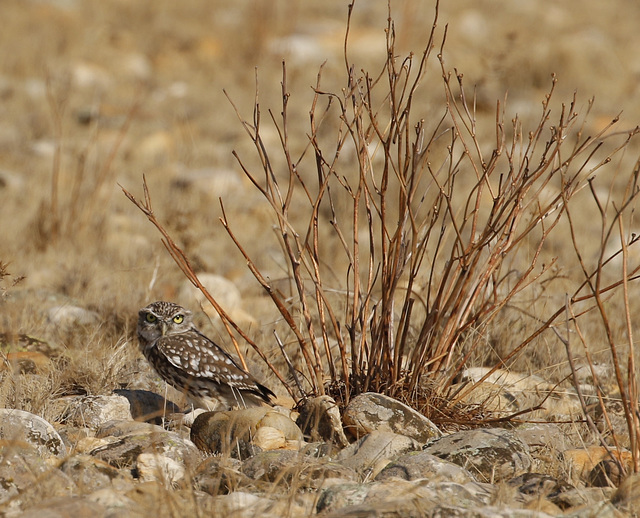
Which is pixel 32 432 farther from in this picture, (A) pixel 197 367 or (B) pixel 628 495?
(B) pixel 628 495

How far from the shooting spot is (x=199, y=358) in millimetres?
4238

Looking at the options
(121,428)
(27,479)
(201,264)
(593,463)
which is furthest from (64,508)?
(201,264)

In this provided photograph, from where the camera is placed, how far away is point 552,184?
9789 mm

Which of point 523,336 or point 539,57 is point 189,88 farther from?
point 523,336

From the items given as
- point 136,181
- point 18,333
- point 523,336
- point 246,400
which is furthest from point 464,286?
point 136,181

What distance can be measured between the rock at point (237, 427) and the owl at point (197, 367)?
1.46 feet

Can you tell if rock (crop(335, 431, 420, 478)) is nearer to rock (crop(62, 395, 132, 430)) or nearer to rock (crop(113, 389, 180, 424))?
rock (crop(113, 389, 180, 424))

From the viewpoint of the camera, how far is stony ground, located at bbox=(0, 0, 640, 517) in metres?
2.96

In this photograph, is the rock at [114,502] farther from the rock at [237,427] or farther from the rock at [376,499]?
the rock at [237,427]

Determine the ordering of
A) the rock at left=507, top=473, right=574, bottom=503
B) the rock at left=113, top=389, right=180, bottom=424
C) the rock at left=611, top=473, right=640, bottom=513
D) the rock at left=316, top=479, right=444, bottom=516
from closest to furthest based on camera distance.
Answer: the rock at left=316, top=479, right=444, bottom=516 < the rock at left=611, top=473, right=640, bottom=513 < the rock at left=507, top=473, right=574, bottom=503 < the rock at left=113, top=389, right=180, bottom=424

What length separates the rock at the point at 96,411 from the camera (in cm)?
385

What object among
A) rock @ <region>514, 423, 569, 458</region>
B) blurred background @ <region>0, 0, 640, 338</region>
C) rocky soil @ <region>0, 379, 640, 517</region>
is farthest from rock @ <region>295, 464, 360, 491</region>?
blurred background @ <region>0, 0, 640, 338</region>

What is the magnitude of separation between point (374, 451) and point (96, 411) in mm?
1296

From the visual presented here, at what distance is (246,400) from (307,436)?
635 millimetres
